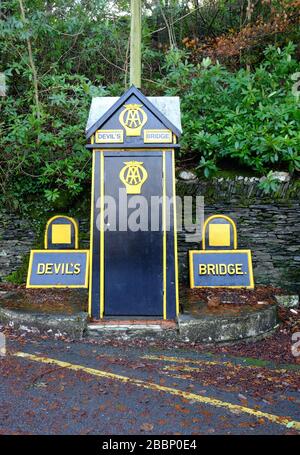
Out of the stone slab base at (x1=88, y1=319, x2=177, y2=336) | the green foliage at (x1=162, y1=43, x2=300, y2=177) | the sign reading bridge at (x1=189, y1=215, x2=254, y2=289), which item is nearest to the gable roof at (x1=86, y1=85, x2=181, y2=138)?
the sign reading bridge at (x1=189, y1=215, x2=254, y2=289)

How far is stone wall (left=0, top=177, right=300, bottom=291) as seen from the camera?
7574mm

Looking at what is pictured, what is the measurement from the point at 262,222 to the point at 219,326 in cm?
284

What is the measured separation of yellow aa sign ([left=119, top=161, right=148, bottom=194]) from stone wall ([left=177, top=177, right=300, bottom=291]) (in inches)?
93.8

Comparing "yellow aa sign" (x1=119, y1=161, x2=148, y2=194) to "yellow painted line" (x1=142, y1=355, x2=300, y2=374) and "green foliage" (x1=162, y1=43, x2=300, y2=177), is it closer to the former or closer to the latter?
"yellow painted line" (x1=142, y1=355, x2=300, y2=374)

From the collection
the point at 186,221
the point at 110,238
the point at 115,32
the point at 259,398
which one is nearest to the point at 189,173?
the point at 186,221

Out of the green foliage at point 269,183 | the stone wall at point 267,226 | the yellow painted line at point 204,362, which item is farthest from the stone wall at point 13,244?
the green foliage at point 269,183

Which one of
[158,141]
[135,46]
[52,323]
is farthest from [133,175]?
[135,46]

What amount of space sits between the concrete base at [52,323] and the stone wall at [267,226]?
8.78ft

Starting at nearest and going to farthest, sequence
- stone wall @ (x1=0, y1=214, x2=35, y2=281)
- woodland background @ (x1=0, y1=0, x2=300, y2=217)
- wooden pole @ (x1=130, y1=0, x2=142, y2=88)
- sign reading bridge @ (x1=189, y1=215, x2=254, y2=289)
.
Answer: sign reading bridge @ (x1=189, y1=215, x2=254, y2=289), woodland background @ (x1=0, y1=0, x2=300, y2=217), stone wall @ (x1=0, y1=214, x2=35, y2=281), wooden pole @ (x1=130, y1=0, x2=142, y2=88)

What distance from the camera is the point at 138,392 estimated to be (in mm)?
3881

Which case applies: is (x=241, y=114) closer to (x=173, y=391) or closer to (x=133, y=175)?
(x=133, y=175)

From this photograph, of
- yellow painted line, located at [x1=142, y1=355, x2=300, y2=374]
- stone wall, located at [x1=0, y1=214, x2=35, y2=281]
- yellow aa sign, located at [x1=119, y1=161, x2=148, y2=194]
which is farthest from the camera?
stone wall, located at [x1=0, y1=214, x2=35, y2=281]

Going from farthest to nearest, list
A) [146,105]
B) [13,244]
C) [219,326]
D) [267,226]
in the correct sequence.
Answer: [13,244], [267,226], [146,105], [219,326]

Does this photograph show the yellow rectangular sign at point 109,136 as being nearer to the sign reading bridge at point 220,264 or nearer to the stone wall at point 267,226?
the sign reading bridge at point 220,264
